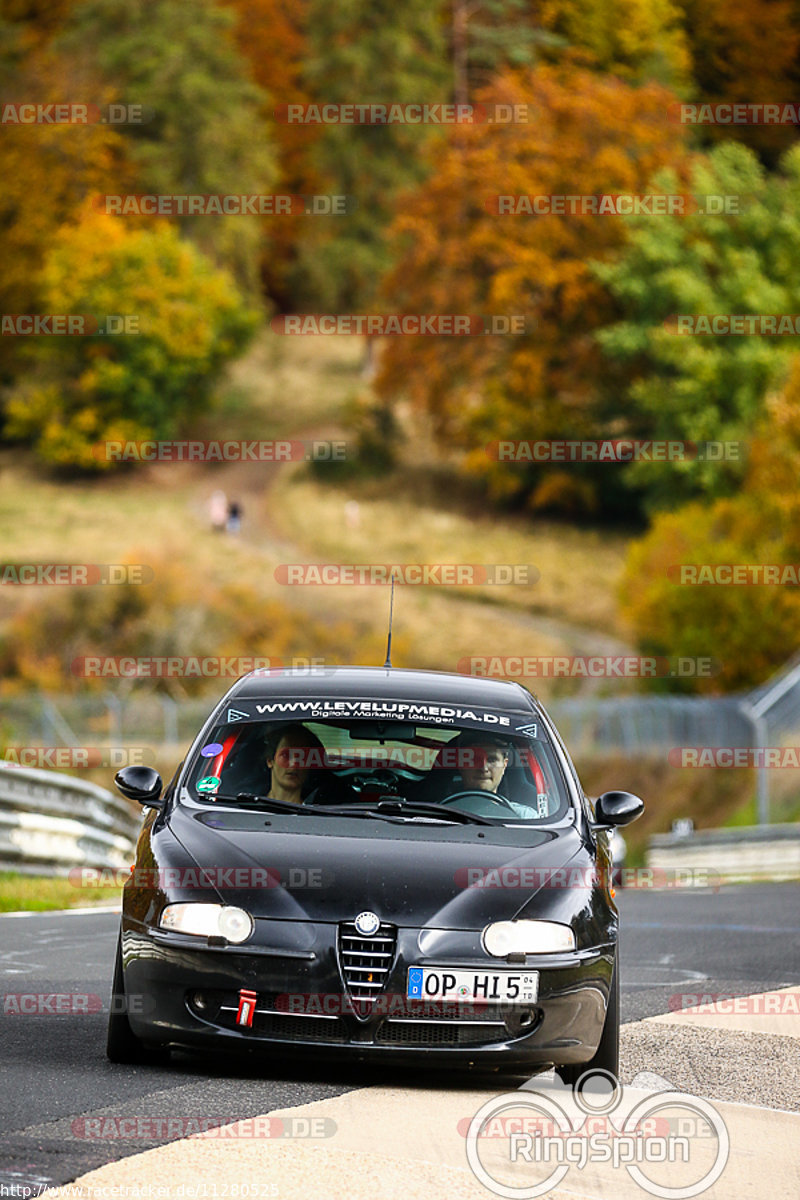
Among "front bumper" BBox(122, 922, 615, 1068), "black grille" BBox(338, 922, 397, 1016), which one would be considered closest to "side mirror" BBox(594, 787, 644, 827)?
"front bumper" BBox(122, 922, 615, 1068)

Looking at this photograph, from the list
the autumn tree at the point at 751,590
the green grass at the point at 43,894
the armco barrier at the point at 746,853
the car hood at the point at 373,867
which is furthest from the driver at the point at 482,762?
the autumn tree at the point at 751,590

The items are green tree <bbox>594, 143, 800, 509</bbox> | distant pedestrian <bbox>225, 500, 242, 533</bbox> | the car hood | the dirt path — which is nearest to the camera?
the car hood

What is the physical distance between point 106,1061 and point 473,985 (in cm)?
156

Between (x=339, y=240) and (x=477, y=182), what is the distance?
21970 mm

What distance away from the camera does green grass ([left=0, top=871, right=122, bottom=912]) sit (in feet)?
54.2

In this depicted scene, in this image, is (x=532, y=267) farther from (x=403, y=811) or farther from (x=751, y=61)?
(x=403, y=811)

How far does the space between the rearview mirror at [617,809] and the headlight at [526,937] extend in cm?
103

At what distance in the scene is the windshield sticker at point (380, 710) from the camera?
28.9 feet

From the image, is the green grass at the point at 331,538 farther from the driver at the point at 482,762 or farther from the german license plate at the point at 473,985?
the german license plate at the point at 473,985

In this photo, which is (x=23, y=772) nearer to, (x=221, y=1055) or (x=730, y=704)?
(x=221, y=1055)

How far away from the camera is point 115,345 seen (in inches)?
3305

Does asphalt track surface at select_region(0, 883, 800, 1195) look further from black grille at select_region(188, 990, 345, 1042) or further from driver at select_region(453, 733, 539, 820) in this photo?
driver at select_region(453, 733, 539, 820)

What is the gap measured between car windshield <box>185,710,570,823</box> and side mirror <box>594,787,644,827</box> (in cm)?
16

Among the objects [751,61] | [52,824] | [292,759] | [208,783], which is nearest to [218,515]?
[751,61]
